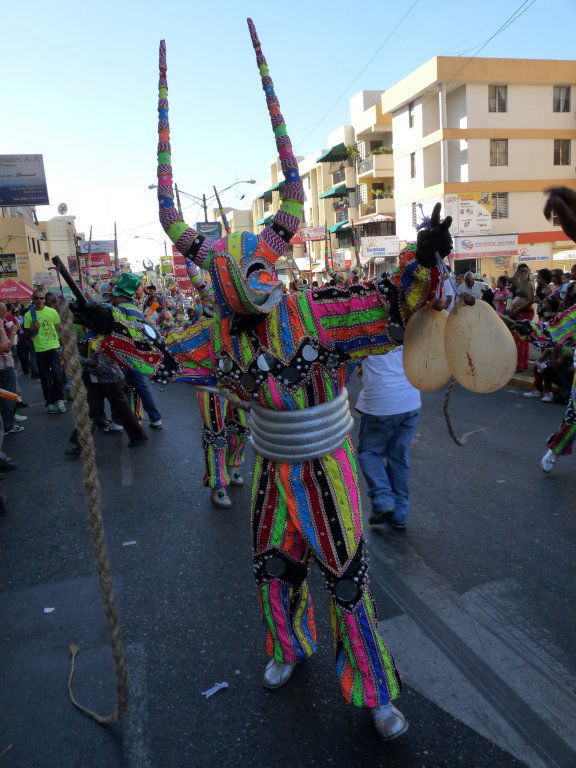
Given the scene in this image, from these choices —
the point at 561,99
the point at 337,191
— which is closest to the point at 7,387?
the point at 561,99

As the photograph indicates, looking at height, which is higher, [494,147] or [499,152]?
[494,147]

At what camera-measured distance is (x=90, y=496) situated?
6.23 feet

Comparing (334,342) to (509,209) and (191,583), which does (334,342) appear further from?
(509,209)

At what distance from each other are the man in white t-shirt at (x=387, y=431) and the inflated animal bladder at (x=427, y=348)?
5.26ft

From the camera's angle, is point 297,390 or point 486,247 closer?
A: point 297,390

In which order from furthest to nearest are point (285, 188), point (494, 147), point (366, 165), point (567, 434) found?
point (366, 165) → point (494, 147) → point (567, 434) → point (285, 188)

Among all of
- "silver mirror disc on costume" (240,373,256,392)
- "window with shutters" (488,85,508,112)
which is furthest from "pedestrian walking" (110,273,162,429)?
"window with shutters" (488,85,508,112)

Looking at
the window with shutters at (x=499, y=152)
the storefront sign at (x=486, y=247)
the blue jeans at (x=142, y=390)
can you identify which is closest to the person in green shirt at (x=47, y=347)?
the blue jeans at (x=142, y=390)

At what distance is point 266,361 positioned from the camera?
7.25ft

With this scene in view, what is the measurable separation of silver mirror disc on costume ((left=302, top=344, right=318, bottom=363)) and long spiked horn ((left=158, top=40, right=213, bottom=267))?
574mm

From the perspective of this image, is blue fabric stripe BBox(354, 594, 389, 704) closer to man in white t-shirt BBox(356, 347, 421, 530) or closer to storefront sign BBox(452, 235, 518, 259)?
man in white t-shirt BBox(356, 347, 421, 530)

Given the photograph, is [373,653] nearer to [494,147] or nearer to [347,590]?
[347,590]

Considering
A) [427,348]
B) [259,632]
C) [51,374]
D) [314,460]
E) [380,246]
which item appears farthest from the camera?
[380,246]

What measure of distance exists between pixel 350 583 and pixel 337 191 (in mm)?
35544
